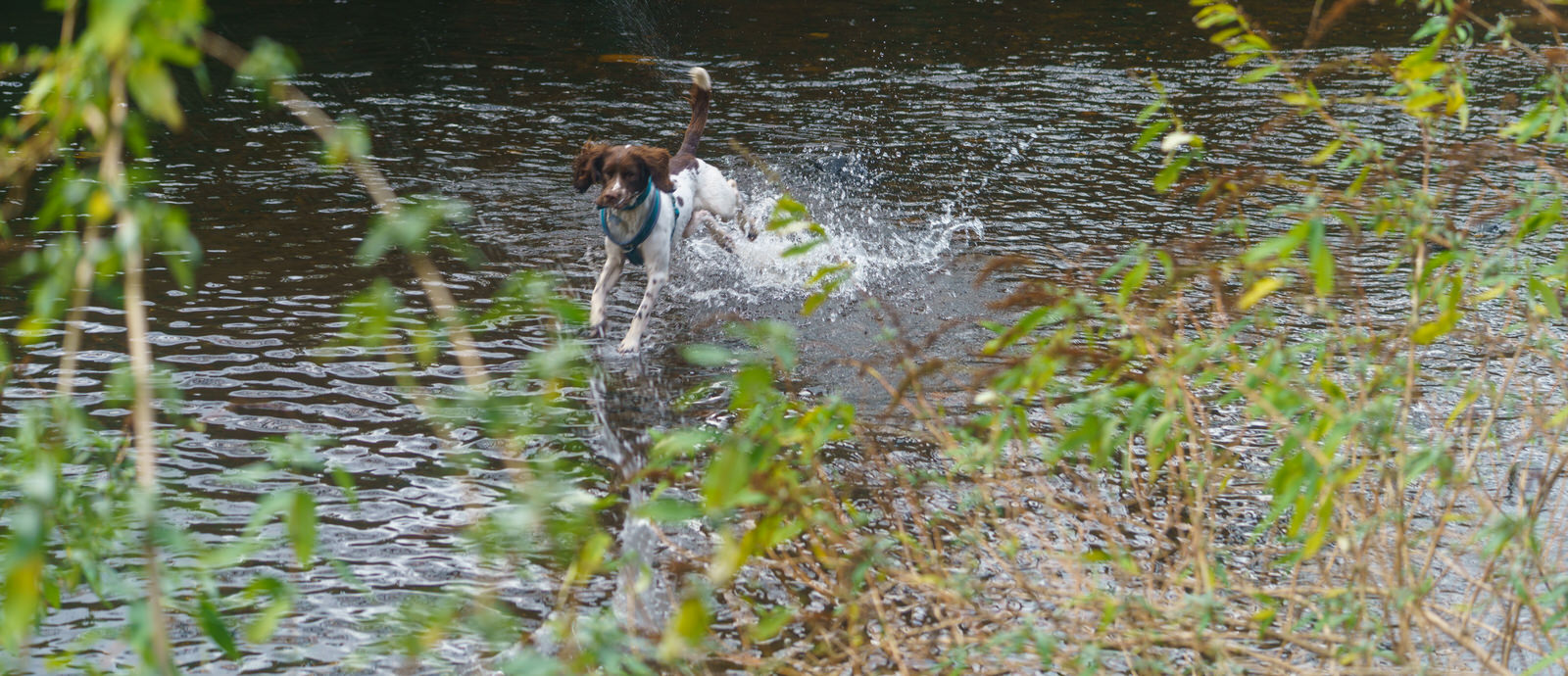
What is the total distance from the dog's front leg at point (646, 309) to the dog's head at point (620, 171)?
1.37ft

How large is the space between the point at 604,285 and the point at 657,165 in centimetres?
67

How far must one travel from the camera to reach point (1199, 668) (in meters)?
2.66

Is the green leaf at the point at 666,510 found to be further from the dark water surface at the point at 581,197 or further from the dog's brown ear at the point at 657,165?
the dog's brown ear at the point at 657,165

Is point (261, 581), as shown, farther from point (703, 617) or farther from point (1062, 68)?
point (1062, 68)

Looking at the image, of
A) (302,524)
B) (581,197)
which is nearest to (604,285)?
(581,197)

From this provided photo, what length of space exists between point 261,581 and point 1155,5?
14.9 metres

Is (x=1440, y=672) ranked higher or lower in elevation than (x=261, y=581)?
lower

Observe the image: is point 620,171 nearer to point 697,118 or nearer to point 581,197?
point 697,118

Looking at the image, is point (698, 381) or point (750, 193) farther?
point (750, 193)

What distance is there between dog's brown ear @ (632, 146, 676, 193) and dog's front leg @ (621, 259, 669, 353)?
0.40 meters

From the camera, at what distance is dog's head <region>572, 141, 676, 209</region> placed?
5.81m

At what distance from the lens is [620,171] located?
19.2 feet

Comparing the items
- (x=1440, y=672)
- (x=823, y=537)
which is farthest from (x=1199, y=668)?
(x=823, y=537)

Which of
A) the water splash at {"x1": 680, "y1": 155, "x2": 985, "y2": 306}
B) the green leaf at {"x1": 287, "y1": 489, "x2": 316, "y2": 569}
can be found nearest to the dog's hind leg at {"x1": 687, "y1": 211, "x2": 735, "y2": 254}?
the water splash at {"x1": 680, "y1": 155, "x2": 985, "y2": 306}
